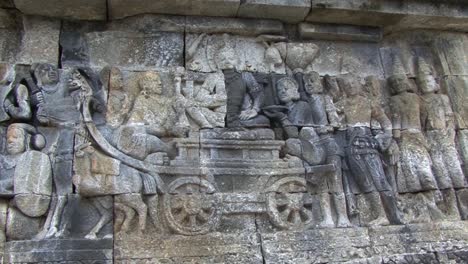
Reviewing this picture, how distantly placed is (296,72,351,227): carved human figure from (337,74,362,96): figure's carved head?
247 millimetres

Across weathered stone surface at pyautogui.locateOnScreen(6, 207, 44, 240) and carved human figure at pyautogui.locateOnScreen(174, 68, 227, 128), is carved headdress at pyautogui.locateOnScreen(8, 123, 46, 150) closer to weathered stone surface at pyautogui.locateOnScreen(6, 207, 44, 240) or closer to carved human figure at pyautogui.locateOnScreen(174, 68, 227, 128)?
weathered stone surface at pyautogui.locateOnScreen(6, 207, 44, 240)

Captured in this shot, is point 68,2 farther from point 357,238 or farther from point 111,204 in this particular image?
point 357,238

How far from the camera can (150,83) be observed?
5.30m

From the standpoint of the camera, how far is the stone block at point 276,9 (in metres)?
5.61

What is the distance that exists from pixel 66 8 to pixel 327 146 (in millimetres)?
3381

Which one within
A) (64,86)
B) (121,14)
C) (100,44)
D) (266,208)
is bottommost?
(266,208)

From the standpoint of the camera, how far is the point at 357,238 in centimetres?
496

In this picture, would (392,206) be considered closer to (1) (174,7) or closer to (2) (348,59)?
(2) (348,59)

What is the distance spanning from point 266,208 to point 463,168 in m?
2.59

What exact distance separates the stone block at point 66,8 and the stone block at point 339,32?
8.19ft

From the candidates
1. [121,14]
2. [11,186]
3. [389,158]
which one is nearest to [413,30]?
[389,158]

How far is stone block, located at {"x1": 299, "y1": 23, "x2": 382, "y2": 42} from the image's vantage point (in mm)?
5969

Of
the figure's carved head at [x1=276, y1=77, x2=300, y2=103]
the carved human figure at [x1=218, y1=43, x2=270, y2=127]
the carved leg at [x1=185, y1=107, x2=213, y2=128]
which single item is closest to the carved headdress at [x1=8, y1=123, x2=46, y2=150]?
the carved leg at [x1=185, y1=107, x2=213, y2=128]

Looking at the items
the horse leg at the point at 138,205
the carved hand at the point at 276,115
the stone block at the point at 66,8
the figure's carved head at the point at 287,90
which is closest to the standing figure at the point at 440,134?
the figure's carved head at the point at 287,90
